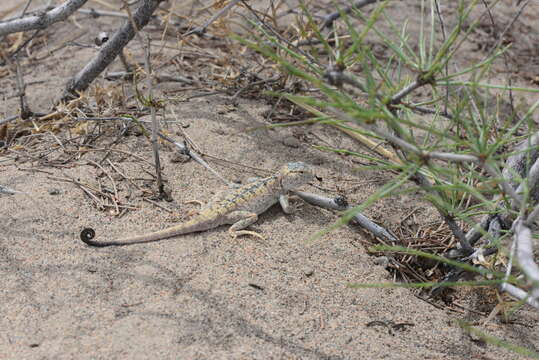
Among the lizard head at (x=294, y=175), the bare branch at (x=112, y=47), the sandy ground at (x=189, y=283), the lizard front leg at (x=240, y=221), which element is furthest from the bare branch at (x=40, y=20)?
the lizard head at (x=294, y=175)

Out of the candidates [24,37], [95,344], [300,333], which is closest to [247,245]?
[300,333]

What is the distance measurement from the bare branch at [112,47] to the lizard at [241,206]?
134cm

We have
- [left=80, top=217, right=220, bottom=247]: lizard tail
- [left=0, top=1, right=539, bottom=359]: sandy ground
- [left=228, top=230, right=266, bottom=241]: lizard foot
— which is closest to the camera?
[left=0, top=1, right=539, bottom=359]: sandy ground

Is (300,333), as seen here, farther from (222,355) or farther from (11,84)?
(11,84)

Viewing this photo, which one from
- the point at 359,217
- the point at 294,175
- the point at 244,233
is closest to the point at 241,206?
the point at 244,233

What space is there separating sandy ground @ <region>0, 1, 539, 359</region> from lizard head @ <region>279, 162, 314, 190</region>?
7.8 inches

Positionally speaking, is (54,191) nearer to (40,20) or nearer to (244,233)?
(40,20)

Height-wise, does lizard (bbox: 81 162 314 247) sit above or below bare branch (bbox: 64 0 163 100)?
below

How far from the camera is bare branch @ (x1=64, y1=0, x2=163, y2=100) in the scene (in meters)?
3.51

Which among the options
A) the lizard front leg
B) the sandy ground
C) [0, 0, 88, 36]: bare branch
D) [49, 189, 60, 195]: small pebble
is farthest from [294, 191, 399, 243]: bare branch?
[0, 0, 88, 36]: bare branch

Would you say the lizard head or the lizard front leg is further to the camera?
the lizard head

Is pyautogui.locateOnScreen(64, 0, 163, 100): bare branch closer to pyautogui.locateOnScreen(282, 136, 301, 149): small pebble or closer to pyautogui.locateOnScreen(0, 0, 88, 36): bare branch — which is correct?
pyautogui.locateOnScreen(0, 0, 88, 36): bare branch

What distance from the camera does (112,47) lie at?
3.75m

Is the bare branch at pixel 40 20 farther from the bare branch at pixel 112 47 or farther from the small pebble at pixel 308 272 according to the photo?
the small pebble at pixel 308 272
